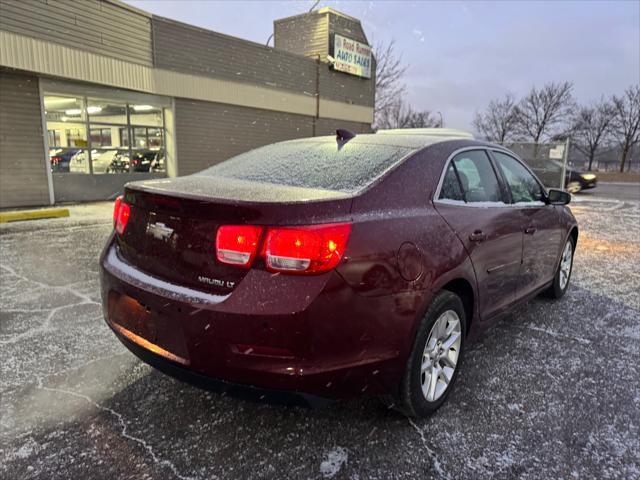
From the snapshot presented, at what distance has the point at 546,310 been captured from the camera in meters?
4.50

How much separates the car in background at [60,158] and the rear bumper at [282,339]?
11.6 m

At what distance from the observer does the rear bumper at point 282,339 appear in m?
1.99

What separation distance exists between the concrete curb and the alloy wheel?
9.46 metres

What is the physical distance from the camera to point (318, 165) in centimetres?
287

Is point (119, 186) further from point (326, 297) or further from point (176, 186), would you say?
point (326, 297)

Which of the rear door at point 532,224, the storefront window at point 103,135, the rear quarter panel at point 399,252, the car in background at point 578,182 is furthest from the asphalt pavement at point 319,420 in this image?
the car in background at point 578,182

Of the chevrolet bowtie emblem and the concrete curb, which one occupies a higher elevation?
the chevrolet bowtie emblem

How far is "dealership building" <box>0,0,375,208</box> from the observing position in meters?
11.0

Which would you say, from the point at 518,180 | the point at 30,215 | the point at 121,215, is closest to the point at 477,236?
the point at 518,180

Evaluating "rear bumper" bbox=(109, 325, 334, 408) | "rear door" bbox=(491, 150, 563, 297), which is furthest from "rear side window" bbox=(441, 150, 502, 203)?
"rear bumper" bbox=(109, 325, 334, 408)

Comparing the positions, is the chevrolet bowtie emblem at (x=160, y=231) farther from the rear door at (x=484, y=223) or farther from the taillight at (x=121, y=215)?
the rear door at (x=484, y=223)

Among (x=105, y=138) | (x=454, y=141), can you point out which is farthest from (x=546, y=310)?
(x=105, y=138)

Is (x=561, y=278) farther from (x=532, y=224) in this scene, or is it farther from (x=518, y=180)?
(x=518, y=180)

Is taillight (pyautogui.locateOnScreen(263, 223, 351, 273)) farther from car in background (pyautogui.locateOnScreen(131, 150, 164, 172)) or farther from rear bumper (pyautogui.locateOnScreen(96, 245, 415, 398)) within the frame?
car in background (pyautogui.locateOnScreen(131, 150, 164, 172))
